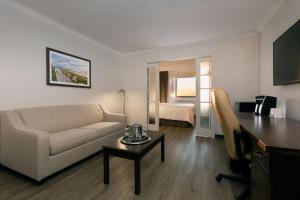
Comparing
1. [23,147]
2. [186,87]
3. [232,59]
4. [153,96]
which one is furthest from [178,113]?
[23,147]

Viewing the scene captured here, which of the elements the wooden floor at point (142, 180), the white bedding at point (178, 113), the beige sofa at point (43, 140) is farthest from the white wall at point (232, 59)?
the beige sofa at point (43, 140)

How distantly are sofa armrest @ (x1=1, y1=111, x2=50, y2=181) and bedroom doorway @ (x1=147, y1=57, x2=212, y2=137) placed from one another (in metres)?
3.22

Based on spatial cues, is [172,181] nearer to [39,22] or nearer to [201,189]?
[201,189]

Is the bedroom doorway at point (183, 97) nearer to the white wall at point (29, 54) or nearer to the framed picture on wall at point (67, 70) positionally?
the framed picture on wall at point (67, 70)

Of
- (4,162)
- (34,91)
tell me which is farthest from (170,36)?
(4,162)

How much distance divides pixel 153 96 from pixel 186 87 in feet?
11.2

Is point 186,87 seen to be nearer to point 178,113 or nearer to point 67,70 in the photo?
point 178,113

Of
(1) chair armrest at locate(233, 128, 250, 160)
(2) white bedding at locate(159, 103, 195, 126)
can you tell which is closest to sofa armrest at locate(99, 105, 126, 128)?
(2) white bedding at locate(159, 103, 195, 126)

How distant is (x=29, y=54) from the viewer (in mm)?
2475

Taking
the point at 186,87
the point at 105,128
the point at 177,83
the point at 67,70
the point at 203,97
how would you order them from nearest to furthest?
the point at 105,128, the point at 67,70, the point at 203,97, the point at 186,87, the point at 177,83

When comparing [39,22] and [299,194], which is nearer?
[299,194]

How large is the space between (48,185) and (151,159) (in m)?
1.46

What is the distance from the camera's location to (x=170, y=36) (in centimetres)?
347

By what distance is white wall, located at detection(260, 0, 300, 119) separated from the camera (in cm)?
182
